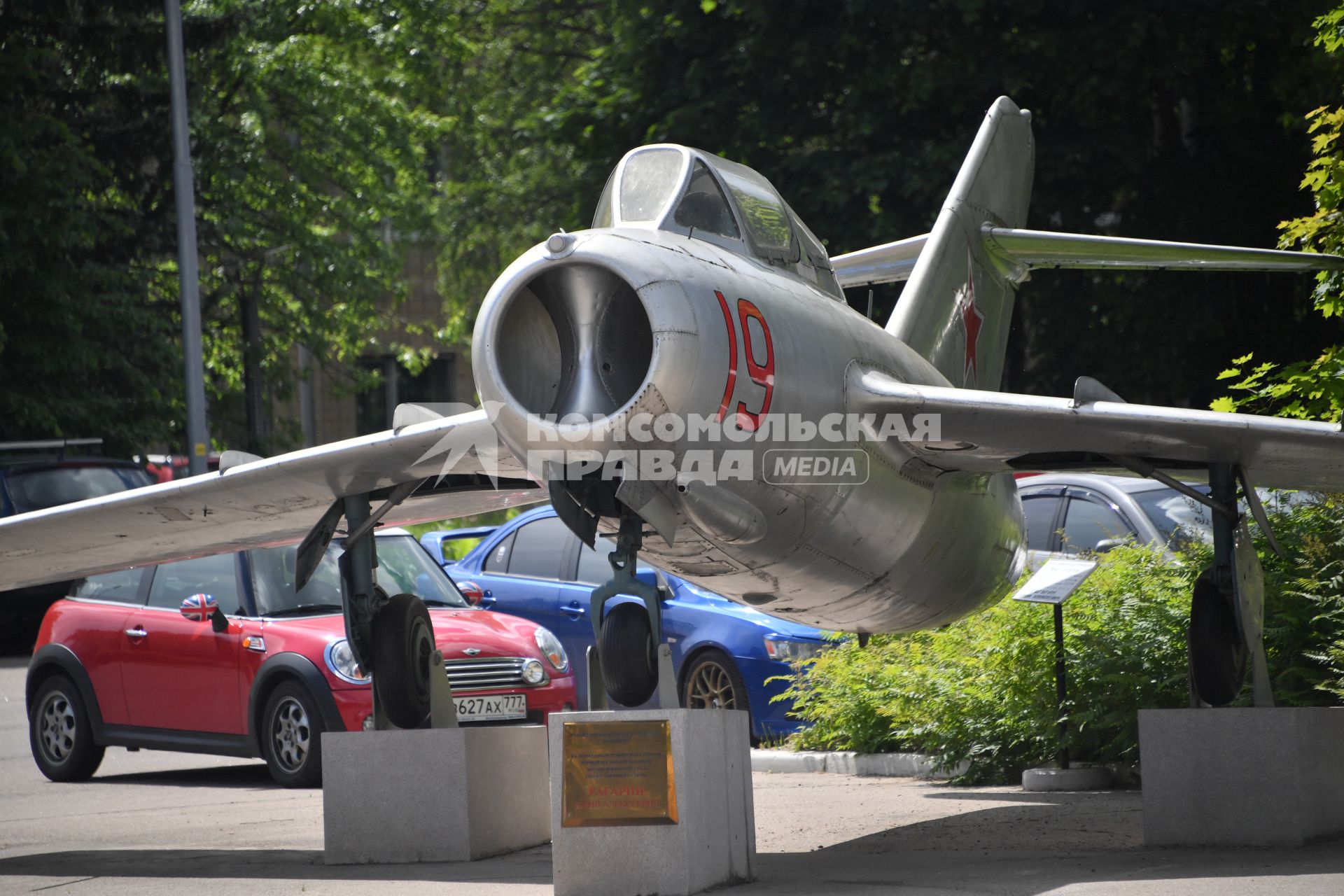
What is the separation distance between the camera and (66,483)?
2122 centimetres

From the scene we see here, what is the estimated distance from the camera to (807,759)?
13.0m

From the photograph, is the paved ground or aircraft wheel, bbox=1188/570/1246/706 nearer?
the paved ground

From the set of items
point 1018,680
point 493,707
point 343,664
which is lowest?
point 493,707

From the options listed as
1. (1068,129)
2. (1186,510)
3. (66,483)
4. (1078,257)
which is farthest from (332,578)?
(1068,129)

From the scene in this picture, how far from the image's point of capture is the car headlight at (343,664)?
465 inches

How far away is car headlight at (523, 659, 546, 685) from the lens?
1225cm

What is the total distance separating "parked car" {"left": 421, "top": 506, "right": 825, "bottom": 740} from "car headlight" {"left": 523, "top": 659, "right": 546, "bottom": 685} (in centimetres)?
71

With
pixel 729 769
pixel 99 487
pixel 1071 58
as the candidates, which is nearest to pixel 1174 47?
pixel 1071 58

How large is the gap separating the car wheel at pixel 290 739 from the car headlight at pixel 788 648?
3.73 metres

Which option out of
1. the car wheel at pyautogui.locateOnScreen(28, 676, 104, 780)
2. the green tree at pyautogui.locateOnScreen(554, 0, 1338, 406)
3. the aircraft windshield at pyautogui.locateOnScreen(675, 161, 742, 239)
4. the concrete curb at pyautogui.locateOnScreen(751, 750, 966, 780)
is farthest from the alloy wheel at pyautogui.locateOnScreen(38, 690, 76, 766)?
the green tree at pyautogui.locateOnScreen(554, 0, 1338, 406)

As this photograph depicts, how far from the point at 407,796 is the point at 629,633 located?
232 centimetres

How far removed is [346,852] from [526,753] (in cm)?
113

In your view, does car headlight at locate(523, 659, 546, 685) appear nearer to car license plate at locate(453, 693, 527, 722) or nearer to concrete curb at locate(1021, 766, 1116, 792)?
car license plate at locate(453, 693, 527, 722)

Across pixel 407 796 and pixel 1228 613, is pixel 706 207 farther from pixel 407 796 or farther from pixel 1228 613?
pixel 1228 613
